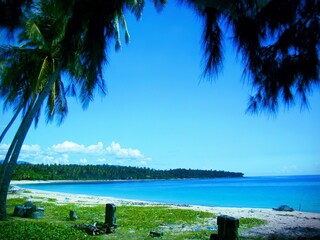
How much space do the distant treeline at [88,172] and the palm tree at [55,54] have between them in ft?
250

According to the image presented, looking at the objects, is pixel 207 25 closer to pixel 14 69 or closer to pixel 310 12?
pixel 310 12

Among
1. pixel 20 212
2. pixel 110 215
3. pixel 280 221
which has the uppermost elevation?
pixel 110 215

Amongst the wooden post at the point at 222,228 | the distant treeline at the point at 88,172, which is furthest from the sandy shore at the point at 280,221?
the distant treeline at the point at 88,172

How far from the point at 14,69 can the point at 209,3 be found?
502 inches

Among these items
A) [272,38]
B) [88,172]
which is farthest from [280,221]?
[88,172]

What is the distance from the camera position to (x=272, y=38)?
2.74 metres

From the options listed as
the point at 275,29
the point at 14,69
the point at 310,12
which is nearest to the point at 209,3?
the point at 275,29

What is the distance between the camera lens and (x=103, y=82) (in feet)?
9.42

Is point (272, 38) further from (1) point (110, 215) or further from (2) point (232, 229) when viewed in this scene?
(1) point (110, 215)

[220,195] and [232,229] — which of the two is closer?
[232,229]

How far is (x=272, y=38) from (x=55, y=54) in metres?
2.49

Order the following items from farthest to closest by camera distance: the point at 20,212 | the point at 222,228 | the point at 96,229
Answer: the point at 20,212
the point at 96,229
the point at 222,228

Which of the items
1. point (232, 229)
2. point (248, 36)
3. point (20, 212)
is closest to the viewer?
point (248, 36)

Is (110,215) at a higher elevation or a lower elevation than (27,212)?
higher
